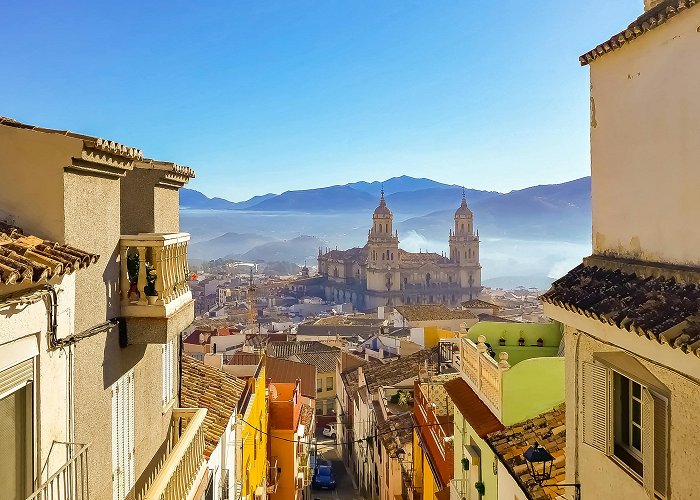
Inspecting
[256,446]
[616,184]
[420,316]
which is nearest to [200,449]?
[616,184]

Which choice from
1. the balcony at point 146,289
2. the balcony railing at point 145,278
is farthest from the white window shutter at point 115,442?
the balcony railing at point 145,278

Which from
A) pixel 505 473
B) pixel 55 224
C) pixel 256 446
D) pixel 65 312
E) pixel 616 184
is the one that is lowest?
pixel 256 446

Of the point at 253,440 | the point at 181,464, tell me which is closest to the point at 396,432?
the point at 253,440

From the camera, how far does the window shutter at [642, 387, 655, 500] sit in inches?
191

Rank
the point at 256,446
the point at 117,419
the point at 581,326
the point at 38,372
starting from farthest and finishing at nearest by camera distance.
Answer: the point at 256,446 → the point at 117,419 → the point at 581,326 → the point at 38,372

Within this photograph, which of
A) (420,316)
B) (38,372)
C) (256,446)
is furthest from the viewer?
(420,316)

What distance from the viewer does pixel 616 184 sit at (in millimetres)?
6055

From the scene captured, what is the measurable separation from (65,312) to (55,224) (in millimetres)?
723

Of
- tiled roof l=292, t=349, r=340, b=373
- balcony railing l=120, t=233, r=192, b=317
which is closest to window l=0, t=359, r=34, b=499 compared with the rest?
balcony railing l=120, t=233, r=192, b=317

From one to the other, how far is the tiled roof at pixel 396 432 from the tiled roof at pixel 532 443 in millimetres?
13061

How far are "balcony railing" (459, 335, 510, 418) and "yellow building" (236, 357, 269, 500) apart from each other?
622 cm

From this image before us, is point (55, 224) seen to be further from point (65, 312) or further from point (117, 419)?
point (117, 419)

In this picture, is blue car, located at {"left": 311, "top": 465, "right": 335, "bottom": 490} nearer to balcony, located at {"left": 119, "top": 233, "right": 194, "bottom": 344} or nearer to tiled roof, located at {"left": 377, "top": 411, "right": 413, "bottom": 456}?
tiled roof, located at {"left": 377, "top": 411, "right": 413, "bottom": 456}

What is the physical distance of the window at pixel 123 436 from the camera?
657 centimetres
